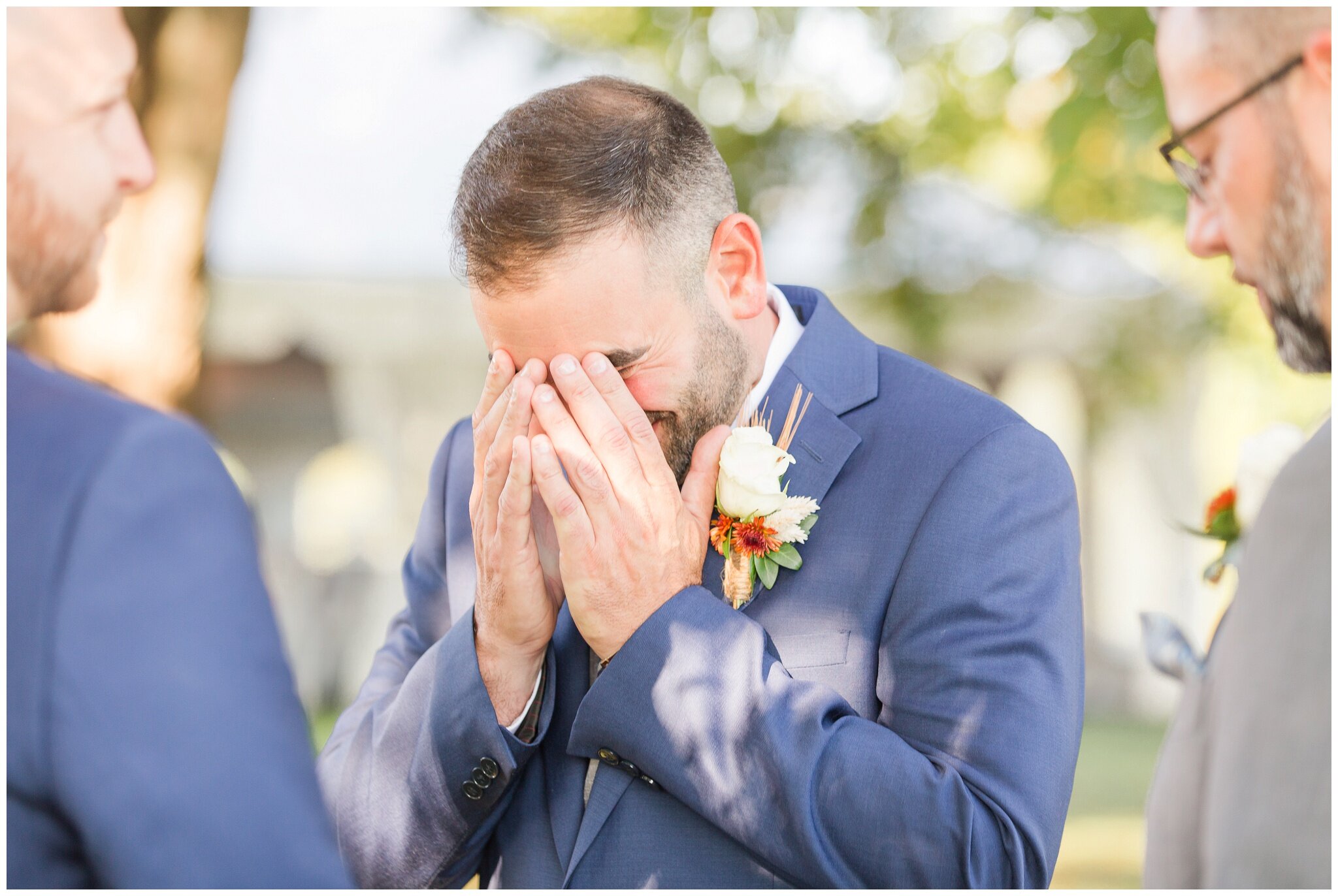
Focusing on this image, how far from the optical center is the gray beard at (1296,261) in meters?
1.73

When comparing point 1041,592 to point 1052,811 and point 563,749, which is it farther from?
point 563,749

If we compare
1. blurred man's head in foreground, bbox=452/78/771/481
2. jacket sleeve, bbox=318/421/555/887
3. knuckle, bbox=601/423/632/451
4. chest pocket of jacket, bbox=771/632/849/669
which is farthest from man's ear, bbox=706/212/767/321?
jacket sleeve, bbox=318/421/555/887

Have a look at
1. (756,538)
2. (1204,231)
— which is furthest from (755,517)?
(1204,231)

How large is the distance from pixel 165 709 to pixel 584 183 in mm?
1555

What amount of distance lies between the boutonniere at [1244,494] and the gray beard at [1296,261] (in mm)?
1171

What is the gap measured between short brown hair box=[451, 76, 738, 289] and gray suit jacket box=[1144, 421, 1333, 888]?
1475 millimetres

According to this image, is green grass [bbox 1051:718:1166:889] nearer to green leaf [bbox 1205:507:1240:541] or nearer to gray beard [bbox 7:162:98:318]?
green leaf [bbox 1205:507:1240:541]

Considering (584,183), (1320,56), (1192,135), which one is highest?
(1320,56)

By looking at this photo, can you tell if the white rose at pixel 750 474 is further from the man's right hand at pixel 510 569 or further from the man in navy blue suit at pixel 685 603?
the man's right hand at pixel 510 569

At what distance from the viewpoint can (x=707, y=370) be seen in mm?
2650

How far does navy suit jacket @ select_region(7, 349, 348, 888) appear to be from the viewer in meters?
1.31

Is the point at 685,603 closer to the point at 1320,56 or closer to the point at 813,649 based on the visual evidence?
the point at 813,649

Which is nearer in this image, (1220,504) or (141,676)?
(141,676)

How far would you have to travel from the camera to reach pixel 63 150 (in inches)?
63.6
